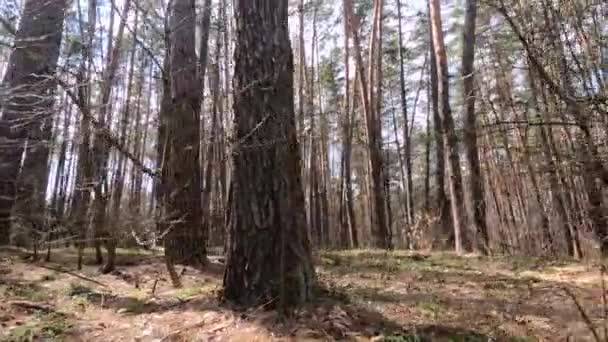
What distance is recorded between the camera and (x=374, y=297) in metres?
3.24

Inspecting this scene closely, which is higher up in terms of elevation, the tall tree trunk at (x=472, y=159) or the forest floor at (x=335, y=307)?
the tall tree trunk at (x=472, y=159)

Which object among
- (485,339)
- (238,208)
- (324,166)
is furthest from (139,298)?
(324,166)

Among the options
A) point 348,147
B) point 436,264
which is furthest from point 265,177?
point 348,147

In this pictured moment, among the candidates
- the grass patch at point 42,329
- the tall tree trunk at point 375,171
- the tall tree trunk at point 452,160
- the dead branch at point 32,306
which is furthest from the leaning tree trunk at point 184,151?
the tall tree trunk at point 375,171

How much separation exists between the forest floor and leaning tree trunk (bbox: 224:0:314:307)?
0.64ft

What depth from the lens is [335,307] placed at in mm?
2752

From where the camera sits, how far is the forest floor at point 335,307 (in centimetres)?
255

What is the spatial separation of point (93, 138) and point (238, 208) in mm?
2219

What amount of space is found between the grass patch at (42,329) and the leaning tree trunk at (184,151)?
3.92 feet

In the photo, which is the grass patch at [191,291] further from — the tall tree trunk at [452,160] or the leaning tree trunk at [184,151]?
the tall tree trunk at [452,160]

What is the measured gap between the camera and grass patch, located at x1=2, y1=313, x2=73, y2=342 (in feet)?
9.15

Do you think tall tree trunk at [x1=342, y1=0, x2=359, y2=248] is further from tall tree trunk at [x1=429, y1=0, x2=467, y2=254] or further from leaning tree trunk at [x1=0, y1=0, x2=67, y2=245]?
leaning tree trunk at [x1=0, y1=0, x2=67, y2=245]

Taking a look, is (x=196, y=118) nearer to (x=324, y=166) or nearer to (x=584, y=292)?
(x=584, y=292)

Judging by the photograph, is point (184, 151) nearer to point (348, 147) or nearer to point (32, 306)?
point (32, 306)
